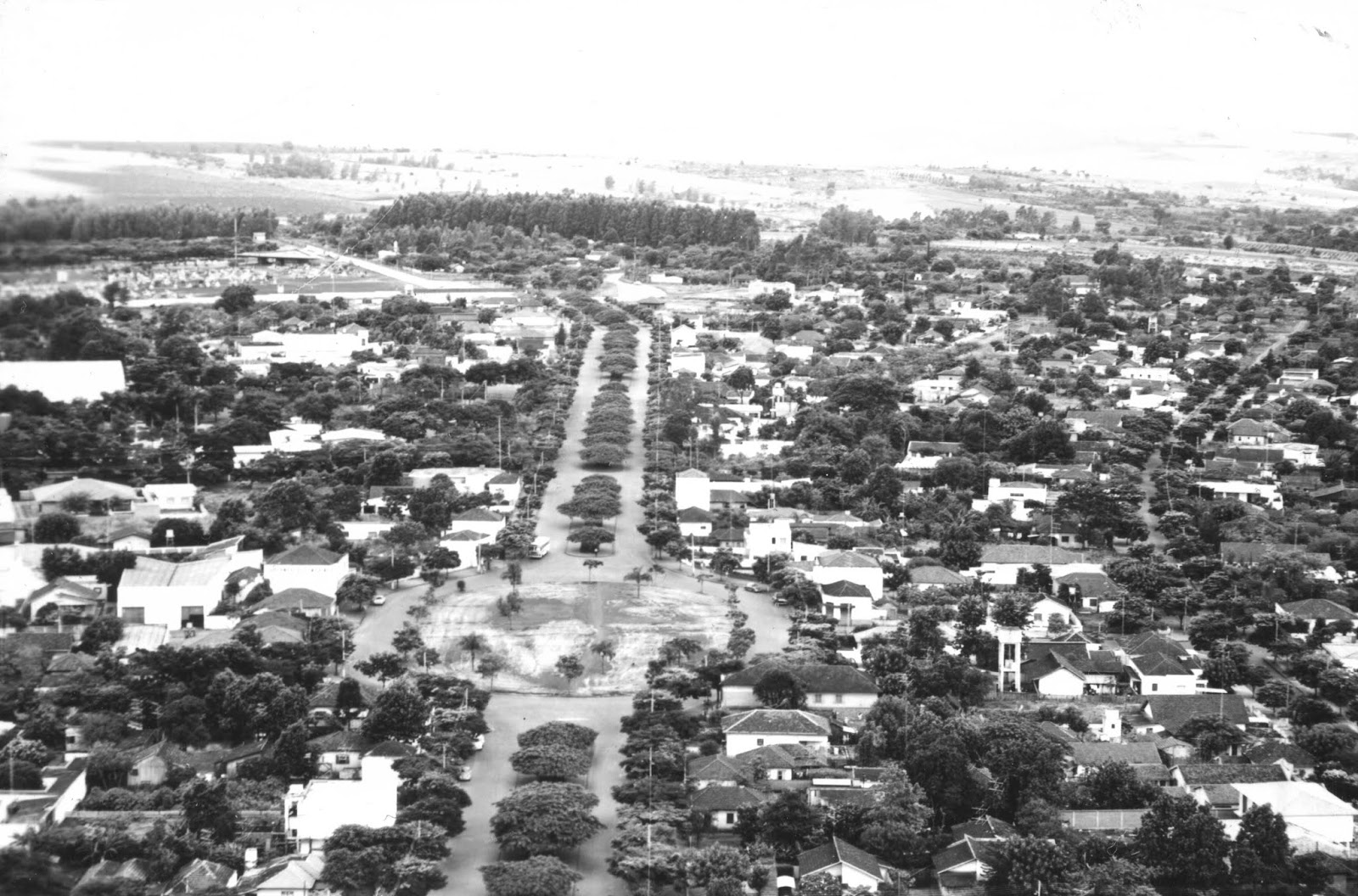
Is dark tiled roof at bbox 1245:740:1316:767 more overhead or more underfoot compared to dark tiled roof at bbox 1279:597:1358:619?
more underfoot

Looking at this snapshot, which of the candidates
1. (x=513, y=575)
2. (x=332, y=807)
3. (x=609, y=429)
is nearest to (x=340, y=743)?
(x=332, y=807)

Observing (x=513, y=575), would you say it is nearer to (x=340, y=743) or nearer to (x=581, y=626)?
(x=581, y=626)

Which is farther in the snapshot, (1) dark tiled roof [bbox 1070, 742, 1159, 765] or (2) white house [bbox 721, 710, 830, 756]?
(2) white house [bbox 721, 710, 830, 756]

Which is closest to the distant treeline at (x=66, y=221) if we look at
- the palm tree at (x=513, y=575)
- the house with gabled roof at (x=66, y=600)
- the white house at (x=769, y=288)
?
the house with gabled roof at (x=66, y=600)

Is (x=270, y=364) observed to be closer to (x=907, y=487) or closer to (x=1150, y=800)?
(x=907, y=487)

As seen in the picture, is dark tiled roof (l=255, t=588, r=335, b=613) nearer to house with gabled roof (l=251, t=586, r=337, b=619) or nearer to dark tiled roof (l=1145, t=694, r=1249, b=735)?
house with gabled roof (l=251, t=586, r=337, b=619)

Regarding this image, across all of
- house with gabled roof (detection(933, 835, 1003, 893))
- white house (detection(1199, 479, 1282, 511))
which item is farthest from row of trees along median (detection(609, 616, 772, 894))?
white house (detection(1199, 479, 1282, 511))
